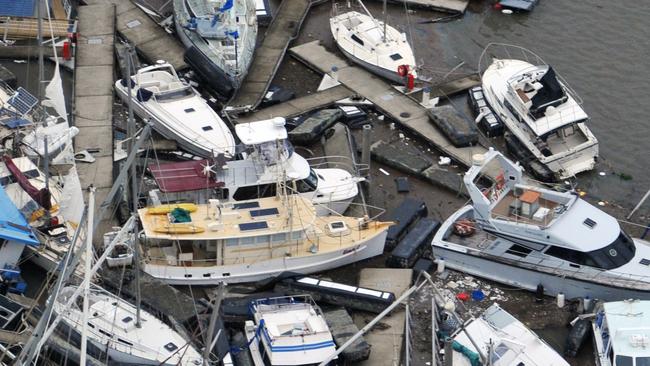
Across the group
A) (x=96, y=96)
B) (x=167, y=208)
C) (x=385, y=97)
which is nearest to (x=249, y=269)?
(x=167, y=208)

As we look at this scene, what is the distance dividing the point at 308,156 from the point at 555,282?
9079mm

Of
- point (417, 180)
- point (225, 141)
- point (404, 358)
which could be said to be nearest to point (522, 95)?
point (417, 180)

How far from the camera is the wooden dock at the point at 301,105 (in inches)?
1460

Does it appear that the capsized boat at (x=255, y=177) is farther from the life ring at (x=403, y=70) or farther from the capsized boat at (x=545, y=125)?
the life ring at (x=403, y=70)

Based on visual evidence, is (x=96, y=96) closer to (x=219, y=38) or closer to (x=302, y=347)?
(x=219, y=38)

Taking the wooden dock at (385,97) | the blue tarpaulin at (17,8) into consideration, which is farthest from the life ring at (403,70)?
the blue tarpaulin at (17,8)

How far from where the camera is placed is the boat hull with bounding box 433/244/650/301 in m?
30.0

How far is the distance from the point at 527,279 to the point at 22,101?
53.5 feet

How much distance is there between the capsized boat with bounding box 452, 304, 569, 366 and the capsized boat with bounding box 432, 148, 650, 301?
2.54 m

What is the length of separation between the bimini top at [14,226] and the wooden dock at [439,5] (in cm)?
1941

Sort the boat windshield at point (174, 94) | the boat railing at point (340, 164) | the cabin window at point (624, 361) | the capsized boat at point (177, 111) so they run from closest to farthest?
the cabin window at point (624, 361), the boat railing at point (340, 164), the capsized boat at point (177, 111), the boat windshield at point (174, 94)

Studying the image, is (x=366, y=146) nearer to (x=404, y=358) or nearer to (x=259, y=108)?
(x=259, y=108)

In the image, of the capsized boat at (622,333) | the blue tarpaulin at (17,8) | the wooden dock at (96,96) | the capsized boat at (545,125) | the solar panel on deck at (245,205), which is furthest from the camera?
the blue tarpaulin at (17,8)

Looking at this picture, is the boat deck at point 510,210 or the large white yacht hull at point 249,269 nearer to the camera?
the large white yacht hull at point 249,269
